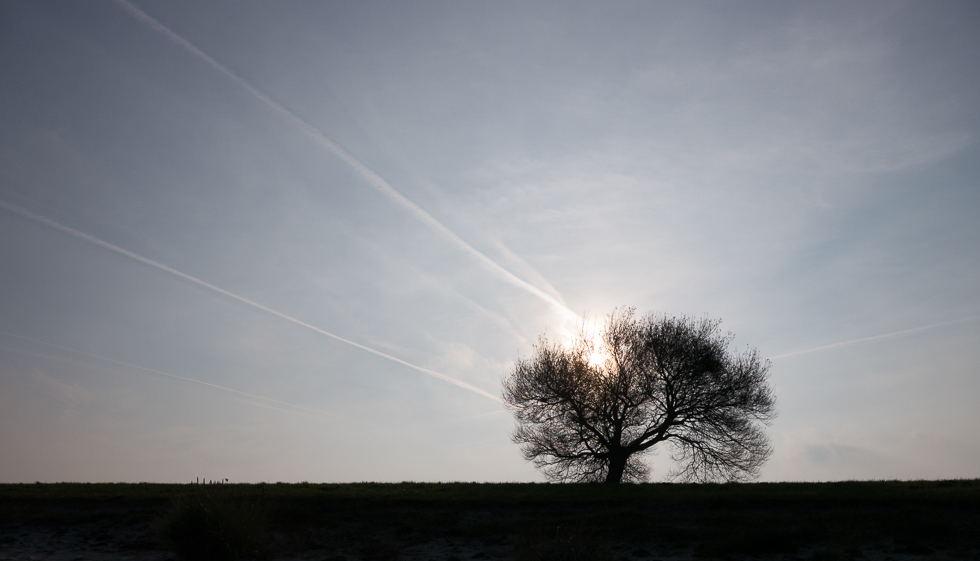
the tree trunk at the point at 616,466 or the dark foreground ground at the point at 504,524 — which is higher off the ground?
the tree trunk at the point at 616,466

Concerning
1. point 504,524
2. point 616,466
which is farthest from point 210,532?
point 616,466

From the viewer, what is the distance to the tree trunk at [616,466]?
31016 millimetres

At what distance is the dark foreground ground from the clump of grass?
3 centimetres

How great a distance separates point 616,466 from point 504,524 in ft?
50.4

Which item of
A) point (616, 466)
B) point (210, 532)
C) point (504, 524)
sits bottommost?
point (210, 532)

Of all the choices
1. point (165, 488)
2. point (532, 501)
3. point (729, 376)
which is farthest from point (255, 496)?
point (729, 376)

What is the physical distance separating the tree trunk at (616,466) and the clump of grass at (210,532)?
802 inches

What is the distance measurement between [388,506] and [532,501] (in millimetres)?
4995

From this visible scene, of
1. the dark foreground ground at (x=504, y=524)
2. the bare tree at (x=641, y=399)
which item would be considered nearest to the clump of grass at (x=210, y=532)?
the dark foreground ground at (x=504, y=524)

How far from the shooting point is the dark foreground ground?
49.5 ft

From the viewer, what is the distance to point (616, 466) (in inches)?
1228

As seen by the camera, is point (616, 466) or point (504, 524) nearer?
point (504, 524)

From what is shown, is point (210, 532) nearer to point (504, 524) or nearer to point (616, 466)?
point (504, 524)

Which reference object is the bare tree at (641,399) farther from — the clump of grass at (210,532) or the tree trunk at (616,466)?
the clump of grass at (210,532)
